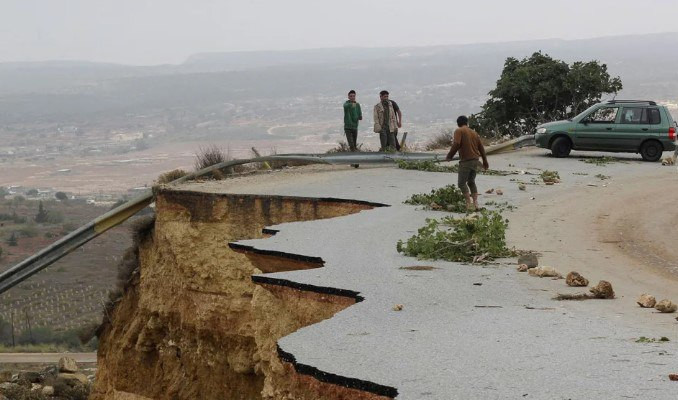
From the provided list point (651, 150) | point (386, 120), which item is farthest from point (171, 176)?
point (651, 150)

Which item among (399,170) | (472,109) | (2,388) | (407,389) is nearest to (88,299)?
(2,388)

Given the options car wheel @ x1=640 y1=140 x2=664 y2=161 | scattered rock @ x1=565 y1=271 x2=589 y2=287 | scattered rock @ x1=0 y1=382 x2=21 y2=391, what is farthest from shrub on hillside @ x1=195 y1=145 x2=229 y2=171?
scattered rock @ x1=565 y1=271 x2=589 y2=287

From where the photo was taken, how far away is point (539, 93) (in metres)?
35.3

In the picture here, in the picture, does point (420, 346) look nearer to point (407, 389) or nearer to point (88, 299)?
point (407, 389)

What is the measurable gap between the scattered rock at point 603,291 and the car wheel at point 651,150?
57.7 ft

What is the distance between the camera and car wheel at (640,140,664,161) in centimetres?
2888

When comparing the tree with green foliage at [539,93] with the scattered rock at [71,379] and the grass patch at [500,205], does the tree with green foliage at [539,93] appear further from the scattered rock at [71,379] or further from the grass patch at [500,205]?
the grass patch at [500,205]

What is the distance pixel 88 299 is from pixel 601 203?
5956 cm

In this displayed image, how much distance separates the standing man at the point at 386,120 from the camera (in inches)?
1059

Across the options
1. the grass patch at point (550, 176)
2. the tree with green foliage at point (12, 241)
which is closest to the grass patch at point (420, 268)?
the grass patch at point (550, 176)

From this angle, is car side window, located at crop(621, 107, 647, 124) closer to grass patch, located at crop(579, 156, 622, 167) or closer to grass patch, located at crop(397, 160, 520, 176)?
grass patch, located at crop(579, 156, 622, 167)

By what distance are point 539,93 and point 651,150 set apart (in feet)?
22.6

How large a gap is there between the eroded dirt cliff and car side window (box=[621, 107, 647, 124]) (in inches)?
451

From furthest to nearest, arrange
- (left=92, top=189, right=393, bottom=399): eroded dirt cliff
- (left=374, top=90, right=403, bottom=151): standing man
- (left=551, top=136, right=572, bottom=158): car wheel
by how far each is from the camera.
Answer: (left=551, top=136, right=572, bottom=158): car wheel, (left=374, top=90, right=403, bottom=151): standing man, (left=92, top=189, right=393, bottom=399): eroded dirt cliff
